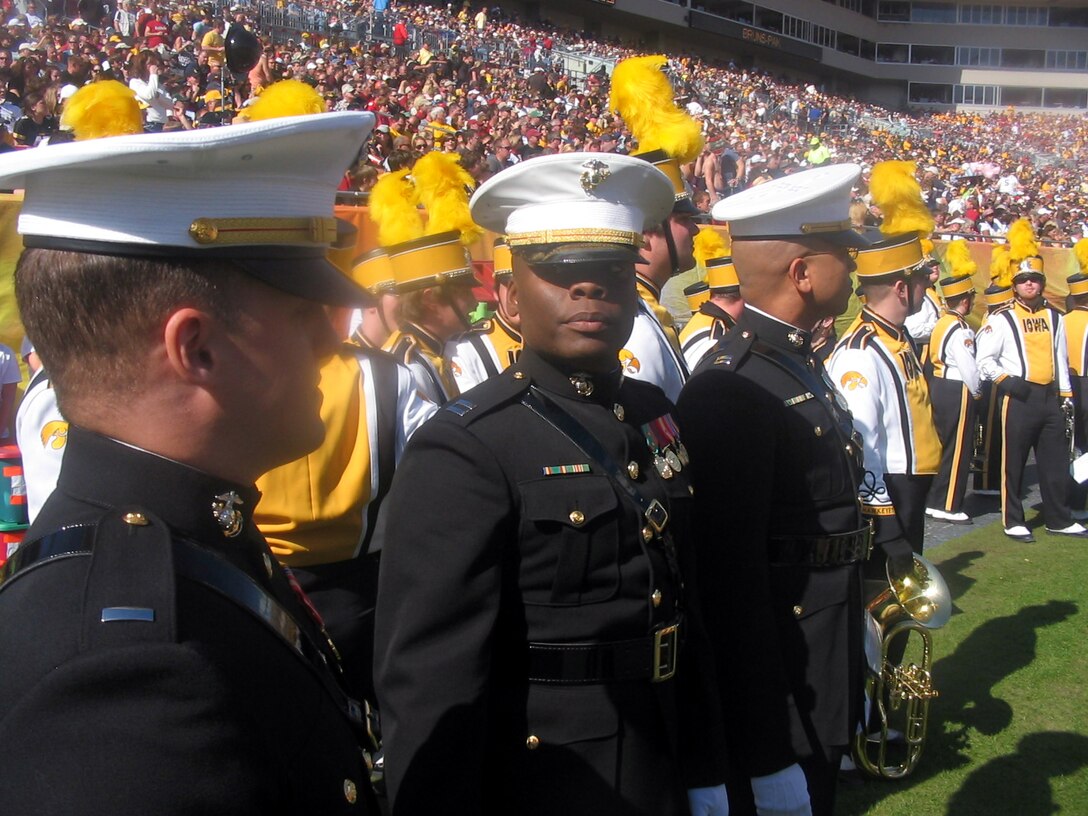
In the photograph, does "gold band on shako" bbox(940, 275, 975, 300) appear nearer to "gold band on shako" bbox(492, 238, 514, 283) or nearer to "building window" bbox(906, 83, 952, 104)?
"gold band on shako" bbox(492, 238, 514, 283)

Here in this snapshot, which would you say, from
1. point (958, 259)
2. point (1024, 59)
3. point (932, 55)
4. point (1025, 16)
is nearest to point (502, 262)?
point (958, 259)

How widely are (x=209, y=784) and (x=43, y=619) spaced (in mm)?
251

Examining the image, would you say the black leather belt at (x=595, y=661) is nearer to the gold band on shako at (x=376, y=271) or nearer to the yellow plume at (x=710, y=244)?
the gold band on shako at (x=376, y=271)

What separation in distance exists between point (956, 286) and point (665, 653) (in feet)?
29.7

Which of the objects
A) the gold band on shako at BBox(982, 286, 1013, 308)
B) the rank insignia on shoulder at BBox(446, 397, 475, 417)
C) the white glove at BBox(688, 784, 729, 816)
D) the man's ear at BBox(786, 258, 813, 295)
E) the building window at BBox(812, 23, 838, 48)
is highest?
the building window at BBox(812, 23, 838, 48)

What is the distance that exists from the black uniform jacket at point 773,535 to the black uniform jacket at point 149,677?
139 centimetres

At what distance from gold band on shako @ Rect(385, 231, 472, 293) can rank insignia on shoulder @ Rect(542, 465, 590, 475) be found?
276cm

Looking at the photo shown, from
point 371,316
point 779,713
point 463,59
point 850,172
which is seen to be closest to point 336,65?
point 463,59

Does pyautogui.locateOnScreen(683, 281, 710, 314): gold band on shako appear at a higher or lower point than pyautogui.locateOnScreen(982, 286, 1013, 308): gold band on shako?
higher

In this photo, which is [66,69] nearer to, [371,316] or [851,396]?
[371,316]

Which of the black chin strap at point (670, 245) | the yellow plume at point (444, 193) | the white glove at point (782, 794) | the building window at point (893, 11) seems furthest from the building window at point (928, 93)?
the white glove at point (782, 794)

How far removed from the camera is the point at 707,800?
2.30m

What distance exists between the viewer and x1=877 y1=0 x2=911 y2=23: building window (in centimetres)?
6228

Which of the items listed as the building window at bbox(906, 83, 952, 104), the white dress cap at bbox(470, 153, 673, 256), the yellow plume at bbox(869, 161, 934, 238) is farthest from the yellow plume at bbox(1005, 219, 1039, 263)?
the building window at bbox(906, 83, 952, 104)
